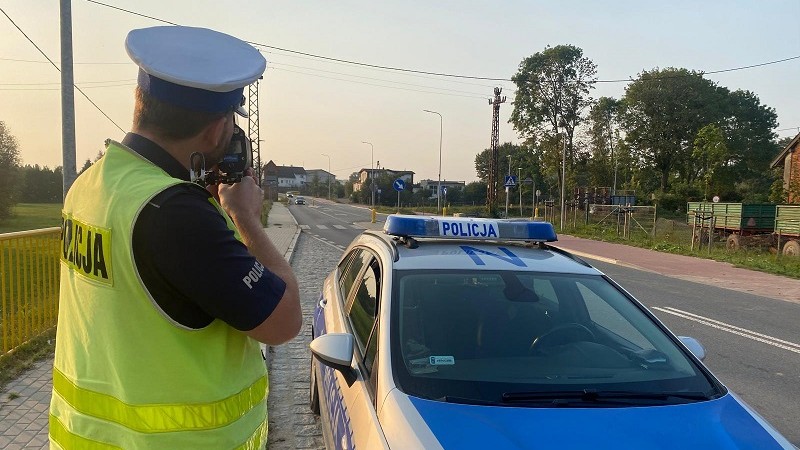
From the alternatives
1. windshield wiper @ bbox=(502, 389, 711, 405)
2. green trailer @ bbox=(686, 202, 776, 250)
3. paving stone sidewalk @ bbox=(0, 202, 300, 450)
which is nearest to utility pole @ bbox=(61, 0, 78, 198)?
paving stone sidewalk @ bbox=(0, 202, 300, 450)

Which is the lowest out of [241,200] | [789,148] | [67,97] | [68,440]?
[68,440]

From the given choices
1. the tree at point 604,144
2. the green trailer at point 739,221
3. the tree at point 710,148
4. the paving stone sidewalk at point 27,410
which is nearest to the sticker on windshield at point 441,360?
the paving stone sidewalk at point 27,410

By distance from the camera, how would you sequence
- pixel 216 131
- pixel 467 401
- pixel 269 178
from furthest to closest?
1. pixel 269 178
2. pixel 467 401
3. pixel 216 131

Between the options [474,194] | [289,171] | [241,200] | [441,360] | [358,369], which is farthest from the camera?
[289,171]

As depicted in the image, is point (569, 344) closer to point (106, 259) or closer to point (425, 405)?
point (425, 405)

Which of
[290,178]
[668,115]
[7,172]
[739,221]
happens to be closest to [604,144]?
[668,115]

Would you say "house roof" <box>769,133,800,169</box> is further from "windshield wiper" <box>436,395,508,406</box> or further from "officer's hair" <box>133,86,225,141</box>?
"officer's hair" <box>133,86,225,141</box>

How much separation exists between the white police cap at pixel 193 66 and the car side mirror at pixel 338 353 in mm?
1356

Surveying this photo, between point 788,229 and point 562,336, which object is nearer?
point 562,336

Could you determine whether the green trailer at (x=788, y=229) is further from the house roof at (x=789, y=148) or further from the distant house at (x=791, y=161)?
the house roof at (x=789, y=148)

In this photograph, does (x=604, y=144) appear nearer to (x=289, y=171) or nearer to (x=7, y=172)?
(x=7, y=172)

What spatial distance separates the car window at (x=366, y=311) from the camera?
2.62 metres

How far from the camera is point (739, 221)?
69.0 ft

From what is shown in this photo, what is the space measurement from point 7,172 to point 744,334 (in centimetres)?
3245
